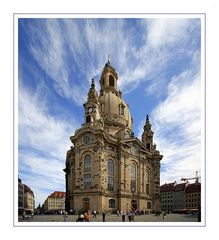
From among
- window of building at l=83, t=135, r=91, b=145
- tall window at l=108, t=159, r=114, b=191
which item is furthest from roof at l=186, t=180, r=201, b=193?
window of building at l=83, t=135, r=91, b=145

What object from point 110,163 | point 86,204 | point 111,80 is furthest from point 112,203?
point 111,80

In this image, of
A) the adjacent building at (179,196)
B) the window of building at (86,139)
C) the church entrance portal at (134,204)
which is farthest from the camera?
the adjacent building at (179,196)

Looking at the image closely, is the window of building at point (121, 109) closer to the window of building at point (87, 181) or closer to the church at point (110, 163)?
the church at point (110, 163)

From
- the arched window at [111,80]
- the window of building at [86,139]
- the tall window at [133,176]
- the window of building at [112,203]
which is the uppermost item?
the arched window at [111,80]

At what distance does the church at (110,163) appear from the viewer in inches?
1441

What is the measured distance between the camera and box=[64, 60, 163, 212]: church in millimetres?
36594

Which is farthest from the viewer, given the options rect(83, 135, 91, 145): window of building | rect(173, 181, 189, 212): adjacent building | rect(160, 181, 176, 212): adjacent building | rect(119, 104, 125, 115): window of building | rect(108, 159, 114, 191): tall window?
rect(160, 181, 176, 212): adjacent building

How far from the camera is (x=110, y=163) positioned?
39.3 meters

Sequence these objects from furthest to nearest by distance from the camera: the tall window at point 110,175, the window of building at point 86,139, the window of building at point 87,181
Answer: the tall window at point 110,175 → the window of building at point 86,139 → the window of building at point 87,181

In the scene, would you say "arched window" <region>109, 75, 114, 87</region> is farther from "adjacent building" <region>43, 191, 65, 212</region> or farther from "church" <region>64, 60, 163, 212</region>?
"adjacent building" <region>43, 191, 65, 212</region>

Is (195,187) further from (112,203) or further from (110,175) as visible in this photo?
(110,175)

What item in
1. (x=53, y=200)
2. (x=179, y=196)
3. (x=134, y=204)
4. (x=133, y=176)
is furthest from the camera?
(x=179, y=196)

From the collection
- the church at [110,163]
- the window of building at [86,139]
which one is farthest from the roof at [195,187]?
the window of building at [86,139]
